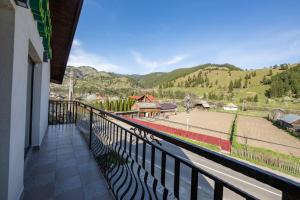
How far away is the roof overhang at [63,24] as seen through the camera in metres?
3.06

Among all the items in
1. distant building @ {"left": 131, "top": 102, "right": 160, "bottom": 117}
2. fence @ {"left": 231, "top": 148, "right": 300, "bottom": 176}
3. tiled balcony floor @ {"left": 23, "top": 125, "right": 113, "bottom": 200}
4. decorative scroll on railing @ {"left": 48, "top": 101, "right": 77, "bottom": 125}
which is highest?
decorative scroll on railing @ {"left": 48, "top": 101, "right": 77, "bottom": 125}

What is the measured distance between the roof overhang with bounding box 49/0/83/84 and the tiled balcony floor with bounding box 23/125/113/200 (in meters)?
2.56

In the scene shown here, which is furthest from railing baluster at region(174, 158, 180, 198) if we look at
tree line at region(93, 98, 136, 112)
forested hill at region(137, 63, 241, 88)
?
forested hill at region(137, 63, 241, 88)

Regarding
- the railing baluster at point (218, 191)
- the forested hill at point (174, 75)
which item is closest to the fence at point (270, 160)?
the railing baluster at point (218, 191)

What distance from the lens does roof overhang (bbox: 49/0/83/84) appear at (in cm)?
306

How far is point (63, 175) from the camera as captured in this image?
2562 mm

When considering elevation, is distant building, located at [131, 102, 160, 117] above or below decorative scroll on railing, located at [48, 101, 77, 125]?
below

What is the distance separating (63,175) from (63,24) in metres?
3.08

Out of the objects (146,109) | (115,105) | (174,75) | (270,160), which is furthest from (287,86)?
(174,75)

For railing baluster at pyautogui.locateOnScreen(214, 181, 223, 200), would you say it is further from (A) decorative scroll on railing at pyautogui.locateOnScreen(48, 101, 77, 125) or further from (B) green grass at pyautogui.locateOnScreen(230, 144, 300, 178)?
(B) green grass at pyautogui.locateOnScreen(230, 144, 300, 178)

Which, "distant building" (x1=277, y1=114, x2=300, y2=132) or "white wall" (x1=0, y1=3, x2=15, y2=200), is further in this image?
"distant building" (x1=277, y1=114, x2=300, y2=132)

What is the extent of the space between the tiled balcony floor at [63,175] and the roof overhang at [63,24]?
2564mm

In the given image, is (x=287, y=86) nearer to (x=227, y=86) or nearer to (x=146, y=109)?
(x=227, y=86)

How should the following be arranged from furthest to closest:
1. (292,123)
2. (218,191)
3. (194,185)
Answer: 1. (292,123)
2. (194,185)
3. (218,191)
